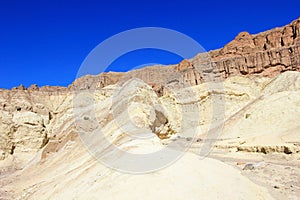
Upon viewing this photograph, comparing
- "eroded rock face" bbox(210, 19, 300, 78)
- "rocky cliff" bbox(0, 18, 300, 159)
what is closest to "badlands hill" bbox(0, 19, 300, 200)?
"rocky cliff" bbox(0, 18, 300, 159)

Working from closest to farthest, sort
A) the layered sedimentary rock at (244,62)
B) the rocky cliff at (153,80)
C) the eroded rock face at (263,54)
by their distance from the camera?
1. the rocky cliff at (153,80)
2. the eroded rock face at (263,54)
3. the layered sedimentary rock at (244,62)

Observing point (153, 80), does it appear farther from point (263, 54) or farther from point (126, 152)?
point (126, 152)

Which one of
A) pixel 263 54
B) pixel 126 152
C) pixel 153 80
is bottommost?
pixel 126 152

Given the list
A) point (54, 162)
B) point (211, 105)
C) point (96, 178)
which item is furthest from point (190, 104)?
point (96, 178)

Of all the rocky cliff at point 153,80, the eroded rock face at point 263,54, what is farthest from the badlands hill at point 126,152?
the eroded rock face at point 263,54

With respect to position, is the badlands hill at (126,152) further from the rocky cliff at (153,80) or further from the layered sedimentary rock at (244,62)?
the layered sedimentary rock at (244,62)

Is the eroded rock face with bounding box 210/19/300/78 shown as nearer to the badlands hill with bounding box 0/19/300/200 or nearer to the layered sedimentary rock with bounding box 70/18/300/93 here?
the layered sedimentary rock with bounding box 70/18/300/93

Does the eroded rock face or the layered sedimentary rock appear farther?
the layered sedimentary rock

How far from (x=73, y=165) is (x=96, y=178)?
2.92 meters

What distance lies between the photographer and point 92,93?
51.0 ft

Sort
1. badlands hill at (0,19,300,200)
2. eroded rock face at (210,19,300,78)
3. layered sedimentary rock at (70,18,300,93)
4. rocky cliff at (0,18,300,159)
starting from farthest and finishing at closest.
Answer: layered sedimentary rock at (70,18,300,93), eroded rock face at (210,19,300,78), rocky cliff at (0,18,300,159), badlands hill at (0,19,300,200)

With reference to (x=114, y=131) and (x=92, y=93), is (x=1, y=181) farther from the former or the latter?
(x=92, y=93)

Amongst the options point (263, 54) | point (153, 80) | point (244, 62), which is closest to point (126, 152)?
point (263, 54)

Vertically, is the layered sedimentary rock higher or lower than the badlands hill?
higher
